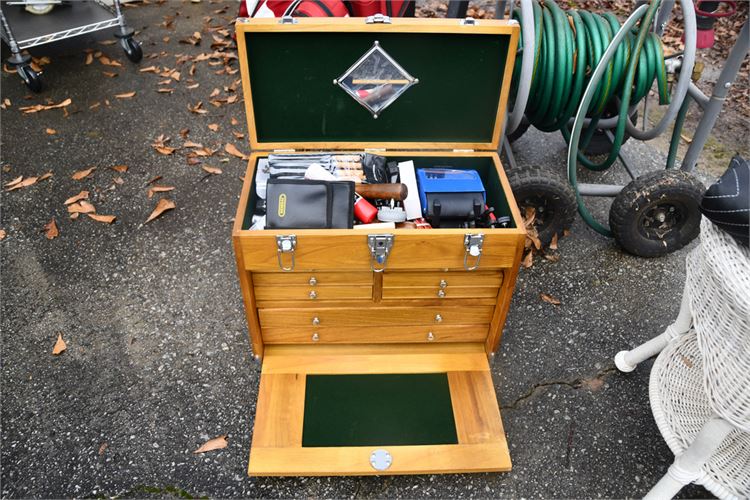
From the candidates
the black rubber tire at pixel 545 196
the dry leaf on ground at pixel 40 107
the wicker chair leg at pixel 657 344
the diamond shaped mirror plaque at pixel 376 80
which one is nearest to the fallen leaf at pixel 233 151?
the dry leaf on ground at pixel 40 107

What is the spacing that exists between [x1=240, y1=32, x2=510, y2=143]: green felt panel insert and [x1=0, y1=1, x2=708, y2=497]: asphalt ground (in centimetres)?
100

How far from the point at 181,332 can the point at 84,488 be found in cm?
83

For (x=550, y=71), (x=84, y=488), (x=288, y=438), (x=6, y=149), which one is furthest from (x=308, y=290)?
(x=6, y=149)

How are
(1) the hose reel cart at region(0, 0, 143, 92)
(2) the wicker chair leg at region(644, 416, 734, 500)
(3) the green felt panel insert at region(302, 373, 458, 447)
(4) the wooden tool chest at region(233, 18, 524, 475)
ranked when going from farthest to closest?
(1) the hose reel cart at region(0, 0, 143, 92), (3) the green felt panel insert at region(302, 373, 458, 447), (4) the wooden tool chest at region(233, 18, 524, 475), (2) the wicker chair leg at region(644, 416, 734, 500)

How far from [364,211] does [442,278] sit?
17.2 inches

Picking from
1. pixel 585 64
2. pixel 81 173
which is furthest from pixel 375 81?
pixel 81 173

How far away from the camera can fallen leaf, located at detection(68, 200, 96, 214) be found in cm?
349

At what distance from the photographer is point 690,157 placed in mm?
3184

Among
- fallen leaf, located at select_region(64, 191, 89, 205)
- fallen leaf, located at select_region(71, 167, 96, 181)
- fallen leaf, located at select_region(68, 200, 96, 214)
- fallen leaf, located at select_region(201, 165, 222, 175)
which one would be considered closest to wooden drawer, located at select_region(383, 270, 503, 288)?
fallen leaf, located at select_region(201, 165, 222, 175)

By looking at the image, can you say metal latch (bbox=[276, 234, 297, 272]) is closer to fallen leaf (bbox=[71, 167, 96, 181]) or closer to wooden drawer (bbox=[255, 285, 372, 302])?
wooden drawer (bbox=[255, 285, 372, 302])

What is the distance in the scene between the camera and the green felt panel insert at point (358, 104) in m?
2.36

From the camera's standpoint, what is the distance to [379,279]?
2328 mm

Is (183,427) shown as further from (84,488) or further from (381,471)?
(381,471)

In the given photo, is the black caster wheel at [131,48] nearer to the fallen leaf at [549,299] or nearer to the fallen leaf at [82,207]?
the fallen leaf at [82,207]
